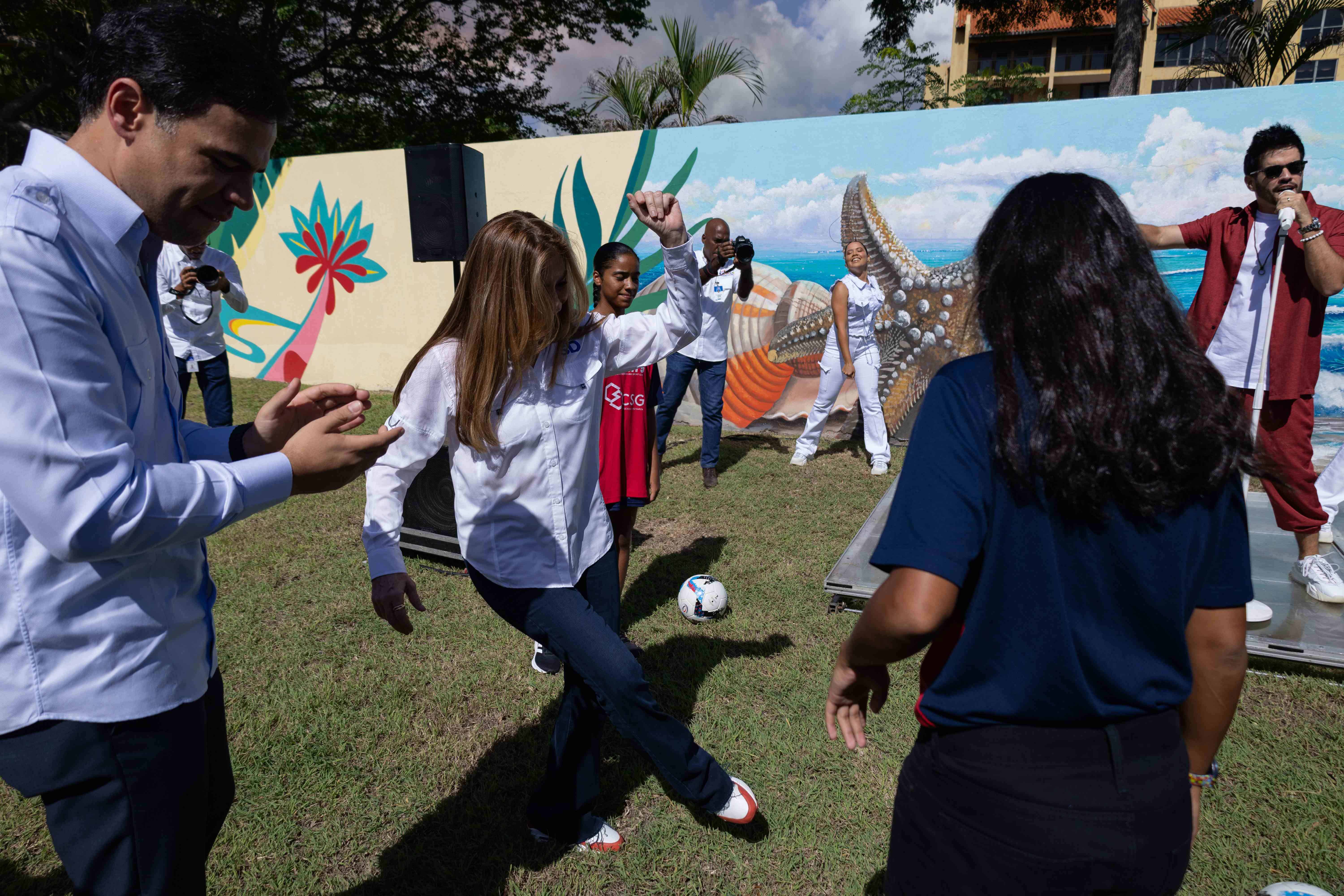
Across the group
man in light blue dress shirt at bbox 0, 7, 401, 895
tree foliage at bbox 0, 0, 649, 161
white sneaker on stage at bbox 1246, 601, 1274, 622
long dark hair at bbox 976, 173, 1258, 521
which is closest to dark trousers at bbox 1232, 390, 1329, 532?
white sneaker on stage at bbox 1246, 601, 1274, 622

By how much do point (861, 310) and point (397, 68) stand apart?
16.0 meters

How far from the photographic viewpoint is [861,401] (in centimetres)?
716

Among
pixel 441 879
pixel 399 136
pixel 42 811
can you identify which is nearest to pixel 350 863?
pixel 441 879

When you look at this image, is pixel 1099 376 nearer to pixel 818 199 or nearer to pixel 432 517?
pixel 432 517

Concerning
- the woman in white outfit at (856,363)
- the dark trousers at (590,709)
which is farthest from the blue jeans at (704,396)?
the dark trousers at (590,709)

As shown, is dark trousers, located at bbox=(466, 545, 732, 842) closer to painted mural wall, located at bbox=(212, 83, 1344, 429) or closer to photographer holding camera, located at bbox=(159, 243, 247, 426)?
photographer holding camera, located at bbox=(159, 243, 247, 426)

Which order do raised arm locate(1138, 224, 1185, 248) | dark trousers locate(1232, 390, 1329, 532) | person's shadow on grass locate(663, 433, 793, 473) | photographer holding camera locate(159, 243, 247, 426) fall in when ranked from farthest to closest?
1. person's shadow on grass locate(663, 433, 793, 473)
2. photographer holding camera locate(159, 243, 247, 426)
3. raised arm locate(1138, 224, 1185, 248)
4. dark trousers locate(1232, 390, 1329, 532)

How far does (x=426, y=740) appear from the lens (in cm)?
311

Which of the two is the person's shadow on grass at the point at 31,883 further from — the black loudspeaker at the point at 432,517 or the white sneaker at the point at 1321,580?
the white sneaker at the point at 1321,580

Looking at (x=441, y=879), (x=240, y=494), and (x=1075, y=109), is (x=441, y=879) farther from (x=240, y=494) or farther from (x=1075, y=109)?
(x=1075, y=109)

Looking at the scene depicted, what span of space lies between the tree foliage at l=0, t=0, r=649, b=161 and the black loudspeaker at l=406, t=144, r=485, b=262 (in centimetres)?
1217

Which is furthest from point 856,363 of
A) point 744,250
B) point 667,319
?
point 667,319

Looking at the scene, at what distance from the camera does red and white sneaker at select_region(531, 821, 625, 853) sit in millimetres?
2496

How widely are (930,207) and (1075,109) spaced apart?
146 centimetres
